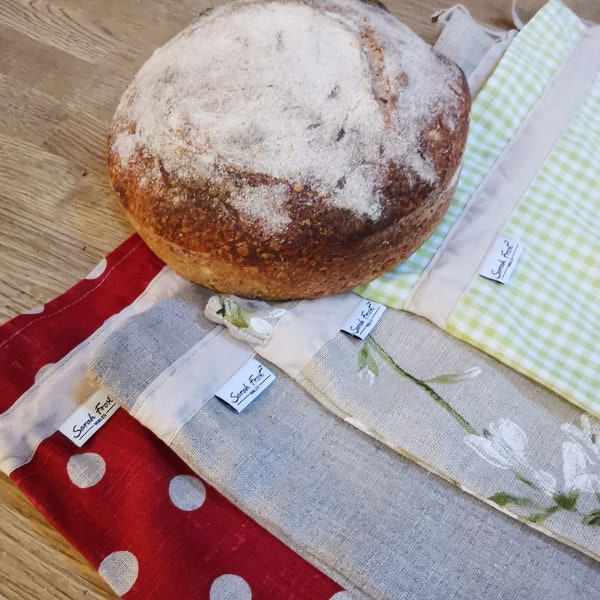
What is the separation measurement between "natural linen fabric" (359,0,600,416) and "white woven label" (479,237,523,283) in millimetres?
12

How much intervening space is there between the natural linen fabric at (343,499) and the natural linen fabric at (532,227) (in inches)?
7.7

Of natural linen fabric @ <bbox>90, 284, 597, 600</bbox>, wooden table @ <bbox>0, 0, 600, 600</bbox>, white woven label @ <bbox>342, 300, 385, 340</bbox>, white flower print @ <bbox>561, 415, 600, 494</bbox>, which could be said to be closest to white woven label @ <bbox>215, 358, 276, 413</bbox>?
natural linen fabric @ <bbox>90, 284, 597, 600</bbox>

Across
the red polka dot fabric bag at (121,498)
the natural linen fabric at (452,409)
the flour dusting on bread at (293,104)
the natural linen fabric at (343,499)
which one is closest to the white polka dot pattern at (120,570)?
the red polka dot fabric bag at (121,498)

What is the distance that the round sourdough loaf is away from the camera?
0.72 metres

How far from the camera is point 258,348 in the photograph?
0.83m

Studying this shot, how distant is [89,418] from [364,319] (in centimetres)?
39

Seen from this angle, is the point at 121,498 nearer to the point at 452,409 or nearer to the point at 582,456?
Answer: the point at 452,409

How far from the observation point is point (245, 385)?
0.80m

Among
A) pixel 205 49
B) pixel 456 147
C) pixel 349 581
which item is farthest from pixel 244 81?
pixel 349 581

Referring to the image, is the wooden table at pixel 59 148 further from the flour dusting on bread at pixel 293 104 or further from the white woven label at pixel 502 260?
the white woven label at pixel 502 260

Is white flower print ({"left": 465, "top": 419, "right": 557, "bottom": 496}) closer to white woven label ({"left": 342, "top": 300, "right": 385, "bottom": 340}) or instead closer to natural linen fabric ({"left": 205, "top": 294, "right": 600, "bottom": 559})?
natural linen fabric ({"left": 205, "top": 294, "right": 600, "bottom": 559})

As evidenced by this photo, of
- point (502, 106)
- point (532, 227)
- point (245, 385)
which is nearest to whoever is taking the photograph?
point (245, 385)

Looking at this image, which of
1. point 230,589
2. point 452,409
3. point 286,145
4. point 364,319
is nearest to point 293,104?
point 286,145

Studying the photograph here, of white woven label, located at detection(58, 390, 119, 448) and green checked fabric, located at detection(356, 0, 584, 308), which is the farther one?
green checked fabric, located at detection(356, 0, 584, 308)
